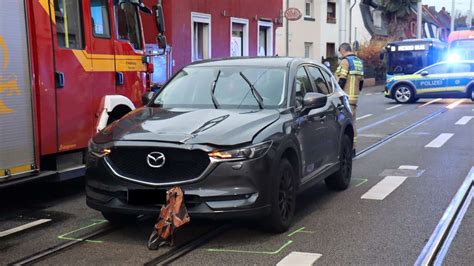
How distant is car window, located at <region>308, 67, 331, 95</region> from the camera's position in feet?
23.8

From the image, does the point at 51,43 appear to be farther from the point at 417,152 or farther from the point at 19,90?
the point at 417,152

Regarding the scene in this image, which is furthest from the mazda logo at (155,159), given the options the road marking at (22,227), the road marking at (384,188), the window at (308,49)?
the window at (308,49)

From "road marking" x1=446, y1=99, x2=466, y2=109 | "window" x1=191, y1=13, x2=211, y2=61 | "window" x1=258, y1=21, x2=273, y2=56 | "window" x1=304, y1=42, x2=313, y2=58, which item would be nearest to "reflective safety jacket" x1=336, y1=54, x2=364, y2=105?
"window" x1=191, y1=13, x2=211, y2=61

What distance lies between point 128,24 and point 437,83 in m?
16.8

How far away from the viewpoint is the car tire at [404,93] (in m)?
23.0

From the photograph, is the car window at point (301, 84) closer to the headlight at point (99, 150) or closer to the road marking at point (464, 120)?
the headlight at point (99, 150)

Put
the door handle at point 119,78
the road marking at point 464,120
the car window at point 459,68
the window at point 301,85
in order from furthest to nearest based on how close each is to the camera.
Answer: the car window at point 459,68 < the road marking at point 464,120 < the door handle at point 119,78 < the window at point 301,85

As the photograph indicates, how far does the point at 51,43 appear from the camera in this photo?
679 cm

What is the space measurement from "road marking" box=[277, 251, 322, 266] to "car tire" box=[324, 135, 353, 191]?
8.72ft

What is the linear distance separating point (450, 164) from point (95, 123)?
563 centimetres

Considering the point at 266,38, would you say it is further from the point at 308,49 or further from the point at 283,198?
the point at 308,49

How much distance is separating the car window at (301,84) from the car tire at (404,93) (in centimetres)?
1707

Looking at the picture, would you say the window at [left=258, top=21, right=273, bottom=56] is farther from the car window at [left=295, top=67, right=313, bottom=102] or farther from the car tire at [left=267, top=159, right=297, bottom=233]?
the car tire at [left=267, top=159, right=297, bottom=233]

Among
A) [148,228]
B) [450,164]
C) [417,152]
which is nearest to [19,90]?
[148,228]
